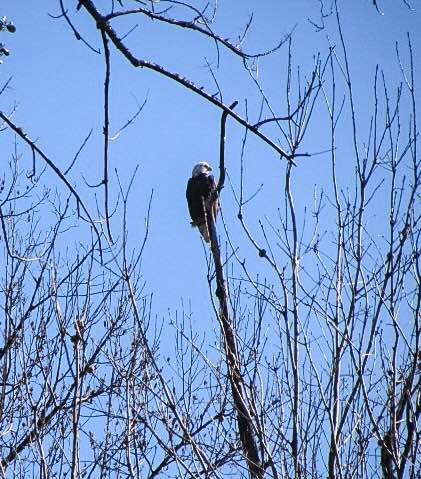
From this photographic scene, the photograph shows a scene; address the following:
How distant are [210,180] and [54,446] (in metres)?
5.74

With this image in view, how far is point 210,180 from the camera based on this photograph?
33.5 feet

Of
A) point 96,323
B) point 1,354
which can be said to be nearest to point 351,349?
point 96,323

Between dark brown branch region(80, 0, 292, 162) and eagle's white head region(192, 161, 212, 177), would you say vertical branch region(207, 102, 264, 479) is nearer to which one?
dark brown branch region(80, 0, 292, 162)

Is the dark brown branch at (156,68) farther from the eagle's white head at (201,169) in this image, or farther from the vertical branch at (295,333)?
the eagle's white head at (201,169)

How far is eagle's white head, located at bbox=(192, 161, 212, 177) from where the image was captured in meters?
10.6

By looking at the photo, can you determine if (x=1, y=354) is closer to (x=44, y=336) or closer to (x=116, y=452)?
(x=44, y=336)

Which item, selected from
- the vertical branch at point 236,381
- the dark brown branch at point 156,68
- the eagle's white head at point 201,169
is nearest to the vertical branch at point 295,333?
the vertical branch at point 236,381

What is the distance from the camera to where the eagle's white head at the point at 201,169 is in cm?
1062

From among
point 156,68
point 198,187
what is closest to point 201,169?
point 198,187

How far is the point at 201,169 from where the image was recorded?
10.7 metres

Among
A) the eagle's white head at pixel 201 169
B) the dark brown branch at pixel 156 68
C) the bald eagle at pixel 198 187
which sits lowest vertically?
the dark brown branch at pixel 156 68

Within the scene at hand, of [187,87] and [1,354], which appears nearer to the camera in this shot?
[187,87]

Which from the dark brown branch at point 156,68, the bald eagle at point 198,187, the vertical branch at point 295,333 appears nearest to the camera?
the dark brown branch at point 156,68

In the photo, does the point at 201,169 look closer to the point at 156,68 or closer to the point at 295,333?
the point at 295,333
